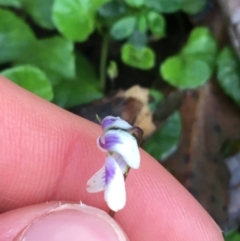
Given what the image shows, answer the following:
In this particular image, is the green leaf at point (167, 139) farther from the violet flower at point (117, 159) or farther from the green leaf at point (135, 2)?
the violet flower at point (117, 159)

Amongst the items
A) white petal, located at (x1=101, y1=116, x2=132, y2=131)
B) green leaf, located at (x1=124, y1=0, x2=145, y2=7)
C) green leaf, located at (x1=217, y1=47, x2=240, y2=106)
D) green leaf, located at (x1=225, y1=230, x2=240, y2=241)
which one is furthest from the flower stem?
white petal, located at (x1=101, y1=116, x2=132, y2=131)

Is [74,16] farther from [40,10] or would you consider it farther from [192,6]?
[192,6]

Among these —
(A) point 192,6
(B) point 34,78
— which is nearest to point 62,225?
(B) point 34,78

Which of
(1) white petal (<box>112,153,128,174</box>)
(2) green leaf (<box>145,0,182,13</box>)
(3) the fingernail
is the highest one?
(2) green leaf (<box>145,0,182,13</box>)

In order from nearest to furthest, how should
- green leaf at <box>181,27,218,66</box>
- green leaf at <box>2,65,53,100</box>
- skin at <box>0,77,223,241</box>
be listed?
skin at <box>0,77,223,241</box> → green leaf at <box>2,65,53,100</box> → green leaf at <box>181,27,218,66</box>

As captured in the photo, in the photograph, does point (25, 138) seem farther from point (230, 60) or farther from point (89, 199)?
point (230, 60)

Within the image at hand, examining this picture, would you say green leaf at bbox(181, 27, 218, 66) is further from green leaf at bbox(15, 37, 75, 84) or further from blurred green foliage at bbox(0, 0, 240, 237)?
green leaf at bbox(15, 37, 75, 84)

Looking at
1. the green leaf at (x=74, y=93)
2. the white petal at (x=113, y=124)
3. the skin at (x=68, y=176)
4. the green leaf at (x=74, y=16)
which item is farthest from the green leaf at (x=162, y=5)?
the white petal at (x=113, y=124)
